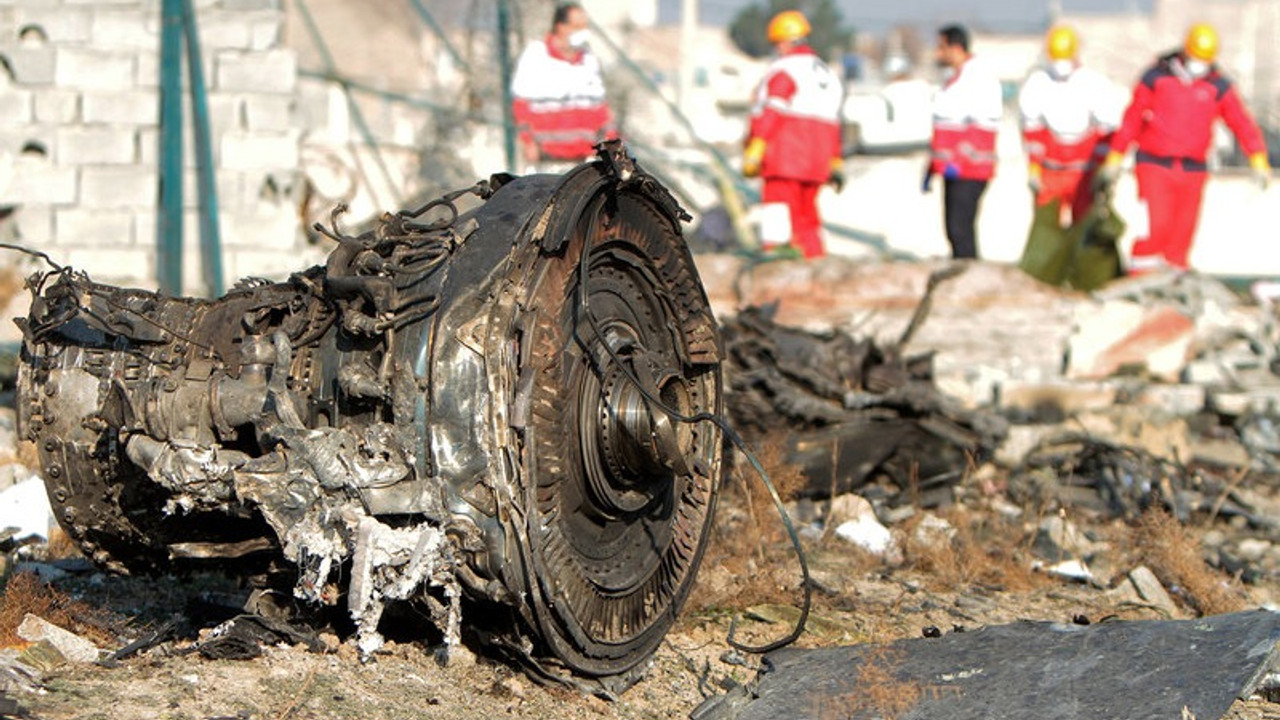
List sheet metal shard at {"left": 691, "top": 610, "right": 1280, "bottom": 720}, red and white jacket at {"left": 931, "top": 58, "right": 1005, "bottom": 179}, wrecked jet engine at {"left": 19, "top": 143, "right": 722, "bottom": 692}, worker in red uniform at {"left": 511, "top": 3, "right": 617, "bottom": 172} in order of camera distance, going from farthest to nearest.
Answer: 1. red and white jacket at {"left": 931, "top": 58, "right": 1005, "bottom": 179}
2. worker in red uniform at {"left": 511, "top": 3, "right": 617, "bottom": 172}
3. sheet metal shard at {"left": 691, "top": 610, "right": 1280, "bottom": 720}
4. wrecked jet engine at {"left": 19, "top": 143, "right": 722, "bottom": 692}

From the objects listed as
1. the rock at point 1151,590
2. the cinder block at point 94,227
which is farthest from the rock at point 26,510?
the cinder block at point 94,227

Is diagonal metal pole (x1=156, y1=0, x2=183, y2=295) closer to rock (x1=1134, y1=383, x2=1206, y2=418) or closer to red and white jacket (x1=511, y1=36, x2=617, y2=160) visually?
red and white jacket (x1=511, y1=36, x2=617, y2=160)

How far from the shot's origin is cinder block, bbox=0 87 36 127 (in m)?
12.0

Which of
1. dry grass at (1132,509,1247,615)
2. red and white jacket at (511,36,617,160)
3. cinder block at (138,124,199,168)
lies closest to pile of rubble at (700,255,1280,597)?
dry grass at (1132,509,1247,615)

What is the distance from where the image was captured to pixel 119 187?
39.6 feet

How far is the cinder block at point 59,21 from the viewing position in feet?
39.4

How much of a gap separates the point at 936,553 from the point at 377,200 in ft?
32.6

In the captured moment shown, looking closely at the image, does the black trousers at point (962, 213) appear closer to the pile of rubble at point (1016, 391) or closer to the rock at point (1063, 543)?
the pile of rubble at point (1016, 391)

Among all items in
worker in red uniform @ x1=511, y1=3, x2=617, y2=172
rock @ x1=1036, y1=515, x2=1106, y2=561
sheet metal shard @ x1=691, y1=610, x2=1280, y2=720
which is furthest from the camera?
worker in red uniform @ x1=511, y1=3, x2=617, y2=172

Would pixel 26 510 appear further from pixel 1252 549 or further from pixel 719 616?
pixel 1252 549

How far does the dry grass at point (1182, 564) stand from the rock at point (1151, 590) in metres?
0.08

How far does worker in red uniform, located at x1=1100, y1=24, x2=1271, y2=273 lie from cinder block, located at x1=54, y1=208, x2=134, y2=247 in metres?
8.00

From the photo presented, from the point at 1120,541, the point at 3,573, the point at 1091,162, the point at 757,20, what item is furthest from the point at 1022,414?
the point at 757,20

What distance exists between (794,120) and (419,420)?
9.12 m
